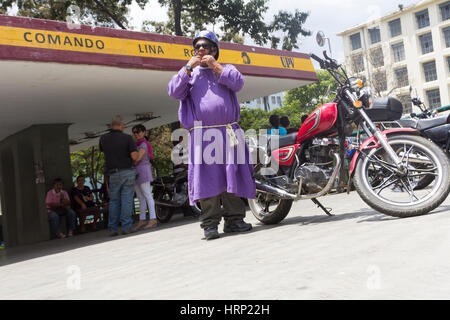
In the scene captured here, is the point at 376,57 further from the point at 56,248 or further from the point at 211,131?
the point at 211,131

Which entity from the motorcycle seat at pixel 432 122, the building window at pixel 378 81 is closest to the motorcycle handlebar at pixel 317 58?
the motorcycle seat at pixel 432 122

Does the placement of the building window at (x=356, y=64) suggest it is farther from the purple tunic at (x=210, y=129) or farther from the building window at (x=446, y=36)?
the purple tunic at (x=210, y=129)

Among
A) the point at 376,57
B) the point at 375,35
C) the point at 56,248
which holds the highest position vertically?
the point at 375,35

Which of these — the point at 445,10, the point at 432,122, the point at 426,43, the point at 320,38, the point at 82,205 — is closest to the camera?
the point at 320,38

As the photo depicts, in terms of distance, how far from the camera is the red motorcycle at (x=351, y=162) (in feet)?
13.4

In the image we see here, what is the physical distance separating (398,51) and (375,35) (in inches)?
181

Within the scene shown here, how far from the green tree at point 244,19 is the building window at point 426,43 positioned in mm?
42659

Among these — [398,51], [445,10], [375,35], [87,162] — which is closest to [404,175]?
[87,162]

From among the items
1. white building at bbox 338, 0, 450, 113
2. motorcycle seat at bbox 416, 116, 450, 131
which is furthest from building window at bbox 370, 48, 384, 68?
motorcycle seat at bbox 416, 116, 450, 131

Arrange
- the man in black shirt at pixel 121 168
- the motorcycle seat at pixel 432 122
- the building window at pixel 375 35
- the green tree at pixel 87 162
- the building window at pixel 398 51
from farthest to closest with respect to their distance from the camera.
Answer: the building window at pixel 375 35 < the building window at pixel 398 51 < the green tree at pixel 87 162 < the man in black shirt at pixel 121 168 < the motorcycle seat at pixel 432 122

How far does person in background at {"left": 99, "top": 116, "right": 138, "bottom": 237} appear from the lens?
7273 mm

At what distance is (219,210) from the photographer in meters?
4.76

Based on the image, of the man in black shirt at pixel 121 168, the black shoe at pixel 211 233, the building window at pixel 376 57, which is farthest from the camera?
the building window at pixel 376 57
